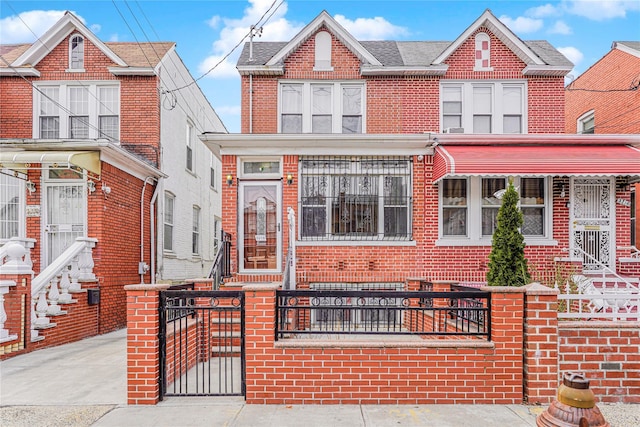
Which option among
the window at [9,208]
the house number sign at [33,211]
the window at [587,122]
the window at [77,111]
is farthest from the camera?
the window at [587,122]

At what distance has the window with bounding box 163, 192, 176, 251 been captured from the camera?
43.1 ft

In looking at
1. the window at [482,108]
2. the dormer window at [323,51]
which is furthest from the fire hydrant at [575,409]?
the dormer window at [323,51]

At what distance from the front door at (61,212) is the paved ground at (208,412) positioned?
4.91m

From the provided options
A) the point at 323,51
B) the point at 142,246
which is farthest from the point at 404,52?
the point at 142,246

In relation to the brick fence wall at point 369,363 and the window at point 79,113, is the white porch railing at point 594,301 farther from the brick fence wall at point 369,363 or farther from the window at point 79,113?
the window at point 79,113

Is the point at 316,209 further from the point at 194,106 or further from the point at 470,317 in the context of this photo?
the point at 194,106

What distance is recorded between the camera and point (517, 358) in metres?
4.79

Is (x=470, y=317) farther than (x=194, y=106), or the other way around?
(x=194, y=106)

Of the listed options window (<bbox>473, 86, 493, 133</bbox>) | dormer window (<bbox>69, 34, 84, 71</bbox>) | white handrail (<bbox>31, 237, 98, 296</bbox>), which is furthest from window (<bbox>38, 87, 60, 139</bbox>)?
window (<bbox>473, 86, 493, 133</bbox>)

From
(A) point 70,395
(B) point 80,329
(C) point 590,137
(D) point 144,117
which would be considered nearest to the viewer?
(A) point 70,395

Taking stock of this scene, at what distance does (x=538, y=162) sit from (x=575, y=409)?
7.30 meters

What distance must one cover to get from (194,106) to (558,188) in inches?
492

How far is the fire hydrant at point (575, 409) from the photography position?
228cm

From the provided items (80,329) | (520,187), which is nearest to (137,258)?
(80,329)
